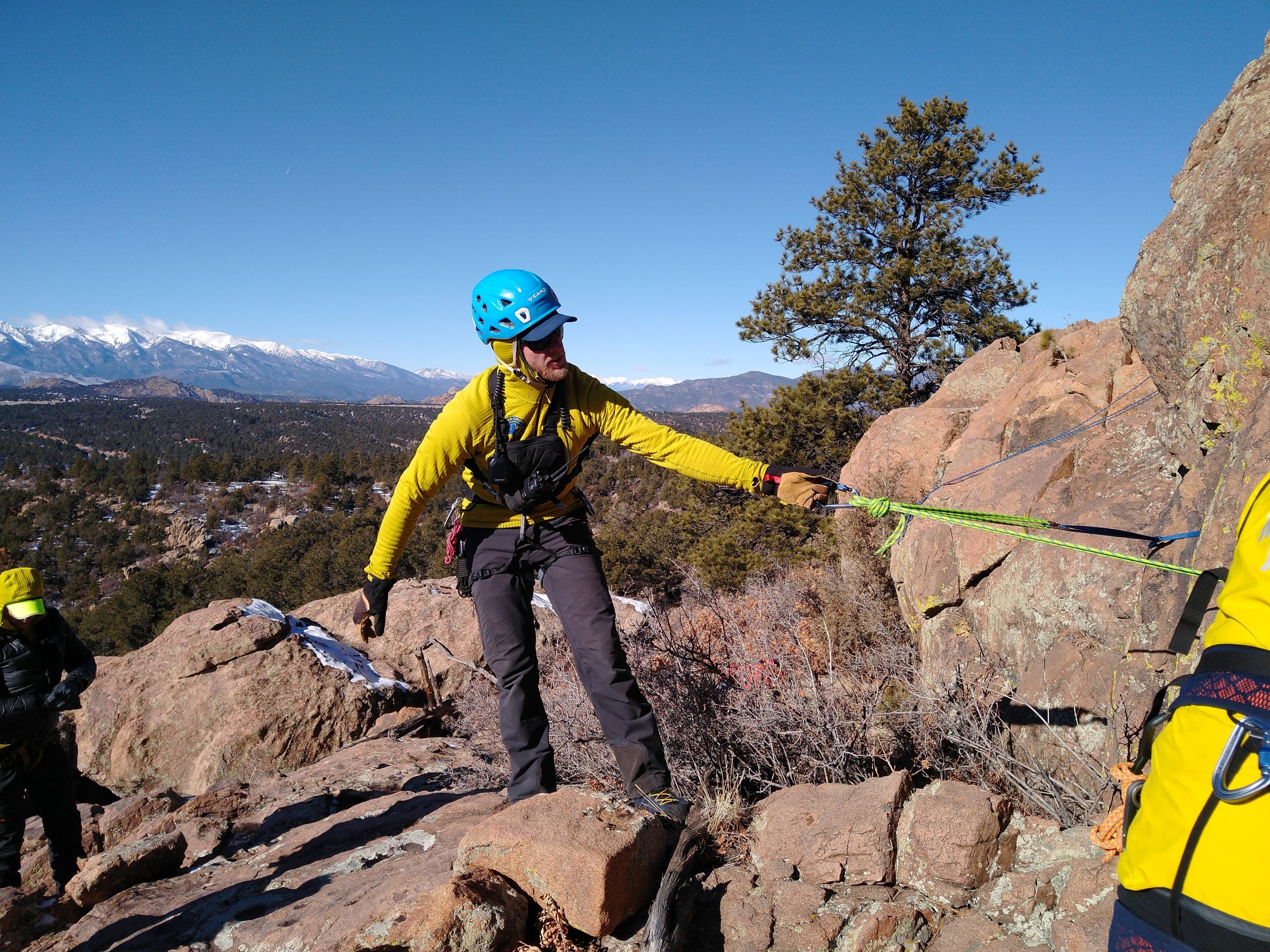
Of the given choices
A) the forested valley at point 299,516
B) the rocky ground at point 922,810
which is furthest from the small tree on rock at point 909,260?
the rocky ground at point 922,810

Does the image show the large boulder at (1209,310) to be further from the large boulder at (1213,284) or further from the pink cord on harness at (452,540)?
the pink cord on harness at (452,540)

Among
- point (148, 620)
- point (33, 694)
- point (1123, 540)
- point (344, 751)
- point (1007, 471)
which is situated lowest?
point (148, 620)

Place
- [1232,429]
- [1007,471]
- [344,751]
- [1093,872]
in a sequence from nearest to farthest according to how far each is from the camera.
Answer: [1093,872]
[1232,429]
[1007,471]
[344,751]

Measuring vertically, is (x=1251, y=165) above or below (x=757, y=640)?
above

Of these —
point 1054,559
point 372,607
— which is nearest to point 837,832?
point 372,607

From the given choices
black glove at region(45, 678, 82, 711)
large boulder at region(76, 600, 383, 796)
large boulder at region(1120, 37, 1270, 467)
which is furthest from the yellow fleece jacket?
large boulder at region(76, 600, 383, 796)

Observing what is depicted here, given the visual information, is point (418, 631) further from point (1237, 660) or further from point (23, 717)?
point (1237, 660)

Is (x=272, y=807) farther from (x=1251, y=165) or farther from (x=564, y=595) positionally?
(x=1251, y=165)

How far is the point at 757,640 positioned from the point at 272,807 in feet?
11.8

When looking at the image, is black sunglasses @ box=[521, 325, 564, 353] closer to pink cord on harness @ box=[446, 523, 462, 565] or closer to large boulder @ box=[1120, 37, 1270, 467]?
pink cord on harness @ box=[446, 523, 462, 565]

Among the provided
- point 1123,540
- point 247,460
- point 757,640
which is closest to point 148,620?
point 757,640

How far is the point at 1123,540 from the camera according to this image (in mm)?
3514

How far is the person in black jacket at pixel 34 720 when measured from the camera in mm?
3918

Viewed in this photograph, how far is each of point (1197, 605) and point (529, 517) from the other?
2303 mm
